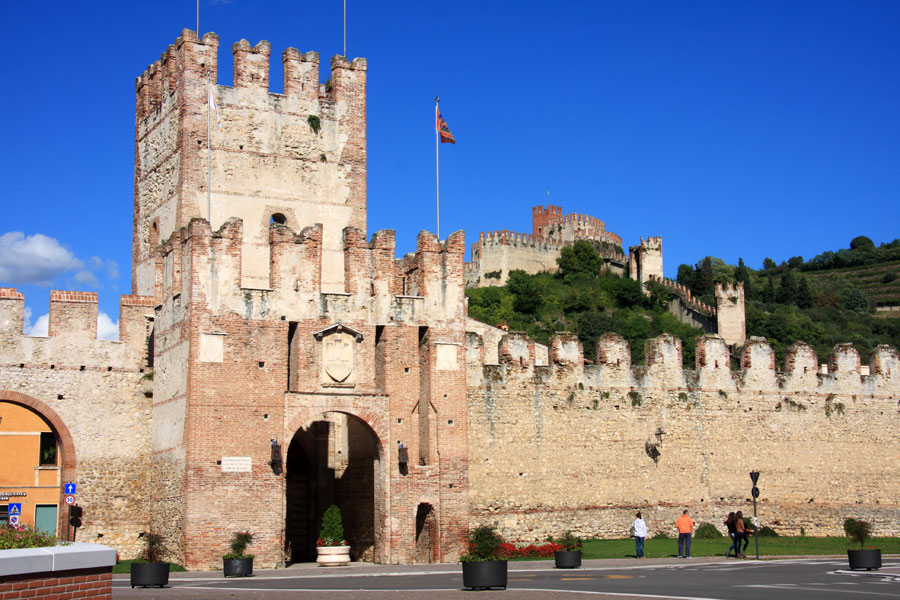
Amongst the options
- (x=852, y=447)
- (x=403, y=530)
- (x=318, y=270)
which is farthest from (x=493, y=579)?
(x=852, y=447)

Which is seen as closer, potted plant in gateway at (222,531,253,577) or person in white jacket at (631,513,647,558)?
potted plant in gateway at (222,531,253,577)

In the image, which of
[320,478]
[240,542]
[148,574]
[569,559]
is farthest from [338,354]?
[148,574]

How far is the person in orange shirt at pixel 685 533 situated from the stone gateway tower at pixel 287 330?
19.3 ft

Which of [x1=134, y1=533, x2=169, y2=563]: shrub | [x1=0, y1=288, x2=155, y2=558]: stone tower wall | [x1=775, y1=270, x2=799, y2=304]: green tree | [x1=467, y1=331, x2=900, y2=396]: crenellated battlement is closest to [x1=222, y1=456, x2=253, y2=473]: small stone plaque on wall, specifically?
[x1=134, y1=533, x2=169, y2=563]: shrub

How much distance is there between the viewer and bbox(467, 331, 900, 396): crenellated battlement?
3525 centimetres

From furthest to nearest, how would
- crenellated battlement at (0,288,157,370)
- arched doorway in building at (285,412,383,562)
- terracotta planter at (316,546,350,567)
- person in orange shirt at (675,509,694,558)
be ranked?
arched doorway in building at (285,412,383,562) → crenellated battlement at (0,288,157,370) → terracotta planter at (316,546,350,567) → person in orange shirt at (675,509,694,558)

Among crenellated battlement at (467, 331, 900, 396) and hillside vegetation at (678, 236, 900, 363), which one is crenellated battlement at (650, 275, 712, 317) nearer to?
hillside vegetation at (678, 236, 900, 363)

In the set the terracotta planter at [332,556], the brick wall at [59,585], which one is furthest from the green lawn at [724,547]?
the brick wall at [59,585]

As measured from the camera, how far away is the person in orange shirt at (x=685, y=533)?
30234 mm

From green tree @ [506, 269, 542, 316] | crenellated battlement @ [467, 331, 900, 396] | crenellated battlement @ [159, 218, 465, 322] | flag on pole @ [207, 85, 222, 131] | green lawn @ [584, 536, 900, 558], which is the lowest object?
green lawn @ [584, 536, 900, 558]

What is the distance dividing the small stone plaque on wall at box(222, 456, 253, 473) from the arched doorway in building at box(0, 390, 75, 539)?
186 inches

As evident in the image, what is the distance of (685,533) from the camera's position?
99.7ft

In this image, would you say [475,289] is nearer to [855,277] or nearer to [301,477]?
[855,277]

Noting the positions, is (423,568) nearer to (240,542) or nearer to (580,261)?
(240,542)
